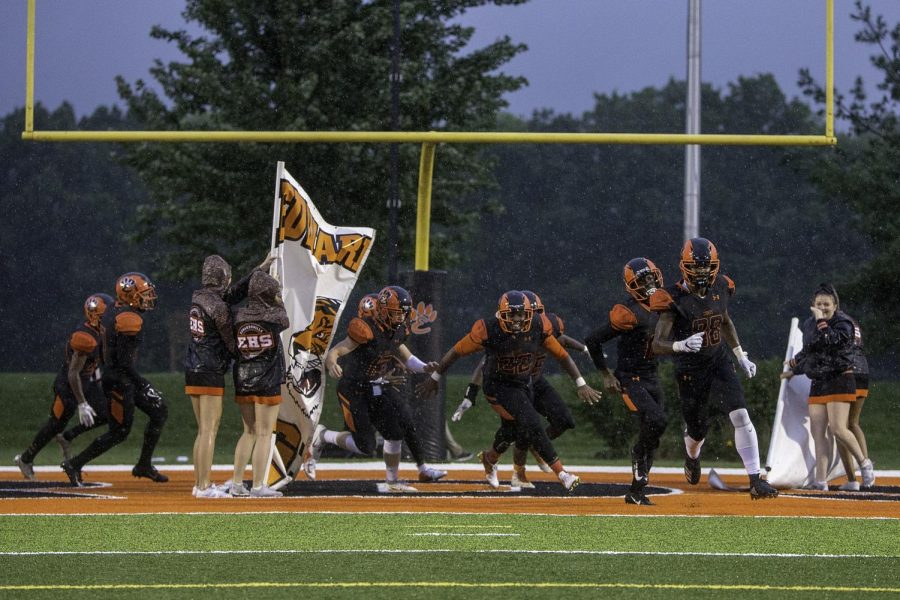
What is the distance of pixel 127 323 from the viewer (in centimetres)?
1312

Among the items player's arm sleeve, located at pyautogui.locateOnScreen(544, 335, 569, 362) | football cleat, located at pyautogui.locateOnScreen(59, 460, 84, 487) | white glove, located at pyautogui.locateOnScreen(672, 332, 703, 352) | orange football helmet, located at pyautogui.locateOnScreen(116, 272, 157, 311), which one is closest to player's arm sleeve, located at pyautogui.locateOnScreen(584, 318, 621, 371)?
player's arm sleeve, located at pyautogui.locateOnScreen(544, 335, 569, 362)

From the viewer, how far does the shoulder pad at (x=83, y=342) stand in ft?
44.2

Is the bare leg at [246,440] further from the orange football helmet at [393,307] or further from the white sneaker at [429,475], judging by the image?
the white sneaker at [429,475]

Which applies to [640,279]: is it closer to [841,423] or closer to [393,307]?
[393,307]

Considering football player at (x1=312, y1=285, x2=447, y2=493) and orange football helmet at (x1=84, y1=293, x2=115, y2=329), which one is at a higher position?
orange football helmet at (x1=84, y1=293, x2=115, y2=329)

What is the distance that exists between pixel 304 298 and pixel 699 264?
3.58 meters

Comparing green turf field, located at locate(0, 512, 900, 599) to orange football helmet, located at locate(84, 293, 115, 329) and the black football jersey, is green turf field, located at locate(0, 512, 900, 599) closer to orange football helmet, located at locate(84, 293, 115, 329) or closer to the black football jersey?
the black football jersey

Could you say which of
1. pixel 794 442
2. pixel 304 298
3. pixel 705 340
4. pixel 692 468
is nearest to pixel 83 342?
pixel 304 298

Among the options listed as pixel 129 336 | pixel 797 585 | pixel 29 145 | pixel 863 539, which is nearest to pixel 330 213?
pixel 129 336

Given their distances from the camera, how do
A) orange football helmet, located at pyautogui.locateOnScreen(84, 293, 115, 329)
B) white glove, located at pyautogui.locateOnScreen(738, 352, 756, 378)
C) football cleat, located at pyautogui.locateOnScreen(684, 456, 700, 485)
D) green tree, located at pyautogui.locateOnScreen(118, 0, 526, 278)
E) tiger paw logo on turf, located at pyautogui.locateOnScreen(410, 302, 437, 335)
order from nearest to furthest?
1. white glove, located at pyautogui.locateOnScreen(738, 352, 756, 378)
2. football cleat, located at pyautogui.locateOnScreen(684, 456, 700, 485)
3. orange football helmet, located at pyautogui.locateOnScreen(84, 293, 115, 329)
4. tiger paw logo on turf, located at pyautogui.locateOnScreen(410, 302, 437, 335)
5. green tree, located at pyautogui.locateOnScreen(118, 0, 526, 278)

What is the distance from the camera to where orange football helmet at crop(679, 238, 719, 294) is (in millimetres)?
11234

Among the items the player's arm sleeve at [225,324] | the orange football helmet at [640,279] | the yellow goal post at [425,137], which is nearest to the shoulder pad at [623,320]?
the orange football helmet at [640,279]

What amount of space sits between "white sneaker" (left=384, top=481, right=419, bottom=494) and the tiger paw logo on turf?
361 cm

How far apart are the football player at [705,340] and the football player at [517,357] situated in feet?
3.23
